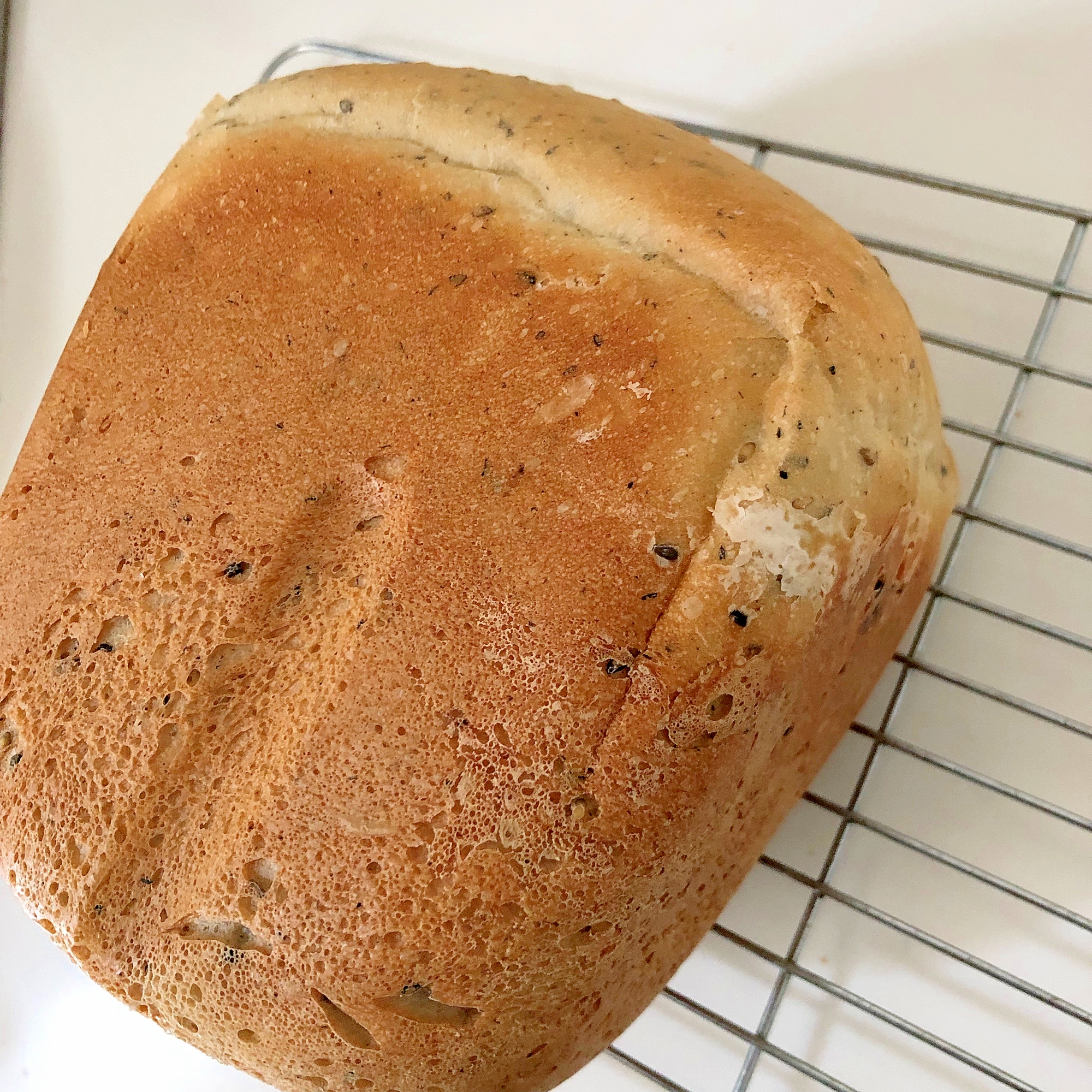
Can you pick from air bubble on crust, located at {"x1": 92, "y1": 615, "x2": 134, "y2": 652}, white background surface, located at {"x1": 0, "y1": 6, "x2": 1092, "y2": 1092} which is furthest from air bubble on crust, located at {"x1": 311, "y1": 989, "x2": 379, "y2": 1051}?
white background surface, located at {"x1": 0, "y1": 6, "x2": 1092, "y2": 1092}

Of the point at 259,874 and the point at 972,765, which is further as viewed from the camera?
the point at 972,765

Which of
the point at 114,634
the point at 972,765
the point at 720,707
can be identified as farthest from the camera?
the point at 972,765

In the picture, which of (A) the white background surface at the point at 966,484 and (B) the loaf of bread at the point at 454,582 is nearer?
(B) the loaf of bread at the point at 454,582

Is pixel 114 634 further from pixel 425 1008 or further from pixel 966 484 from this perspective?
pixel 966 484

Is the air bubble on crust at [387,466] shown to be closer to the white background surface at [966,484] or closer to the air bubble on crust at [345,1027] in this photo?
the air bubble on crust at [345,1027]

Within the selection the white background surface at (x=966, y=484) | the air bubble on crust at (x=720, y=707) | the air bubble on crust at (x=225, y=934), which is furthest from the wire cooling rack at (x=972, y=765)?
the air bubble on crust at (x=225, y=934)

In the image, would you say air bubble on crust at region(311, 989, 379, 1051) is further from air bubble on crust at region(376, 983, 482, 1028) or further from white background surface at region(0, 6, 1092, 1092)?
white background surface at region(0, 6, 1092, 1092)

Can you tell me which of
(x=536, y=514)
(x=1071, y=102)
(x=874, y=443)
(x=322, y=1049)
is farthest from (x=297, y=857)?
(x=1071, y=102)

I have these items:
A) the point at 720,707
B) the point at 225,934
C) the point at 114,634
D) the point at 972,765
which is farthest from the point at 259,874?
the point at 972,765
